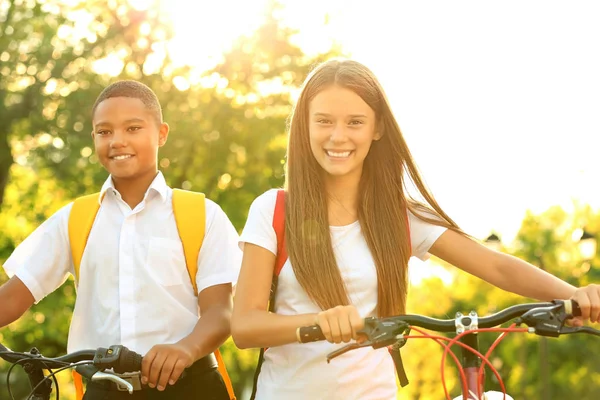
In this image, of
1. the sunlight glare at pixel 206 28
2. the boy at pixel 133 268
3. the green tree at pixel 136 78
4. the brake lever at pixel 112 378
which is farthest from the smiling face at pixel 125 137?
the sunlight glare at pixel 206 28

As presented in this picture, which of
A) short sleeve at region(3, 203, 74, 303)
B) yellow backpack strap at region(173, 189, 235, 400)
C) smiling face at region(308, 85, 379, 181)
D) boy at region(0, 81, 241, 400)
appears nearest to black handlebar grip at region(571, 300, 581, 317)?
smiling face at region(308, 85, 379, 181)

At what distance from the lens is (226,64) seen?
1845 cm

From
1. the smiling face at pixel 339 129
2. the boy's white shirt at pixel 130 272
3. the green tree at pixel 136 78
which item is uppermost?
the green tree at pixel 136 78

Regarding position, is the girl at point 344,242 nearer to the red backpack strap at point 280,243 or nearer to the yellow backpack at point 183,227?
the red backpack strap at point 280,243

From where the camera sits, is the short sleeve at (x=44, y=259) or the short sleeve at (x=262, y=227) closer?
the short sleeve at (x=262, y=227)

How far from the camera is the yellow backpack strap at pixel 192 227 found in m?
3.96

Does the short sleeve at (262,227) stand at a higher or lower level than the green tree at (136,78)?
lower

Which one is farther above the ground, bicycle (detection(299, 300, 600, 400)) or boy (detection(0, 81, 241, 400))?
boy (detection(0, 81, 241, 400))

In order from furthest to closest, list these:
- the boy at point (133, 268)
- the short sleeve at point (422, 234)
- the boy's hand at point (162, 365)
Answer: the boy at point (133, 268) < the short sleeve at point (422, 234) < the boy's hand at point (162, 365)

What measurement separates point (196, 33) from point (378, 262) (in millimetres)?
15815

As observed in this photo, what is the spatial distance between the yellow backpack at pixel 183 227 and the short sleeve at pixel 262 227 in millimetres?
523

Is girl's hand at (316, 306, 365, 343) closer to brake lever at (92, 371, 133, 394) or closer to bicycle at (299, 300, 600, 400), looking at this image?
bicycle at (299, 300, 600, 400)

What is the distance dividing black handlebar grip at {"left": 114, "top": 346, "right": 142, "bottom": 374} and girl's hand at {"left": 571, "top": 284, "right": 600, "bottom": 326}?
1.40m

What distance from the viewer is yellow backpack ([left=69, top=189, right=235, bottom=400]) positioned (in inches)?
156
